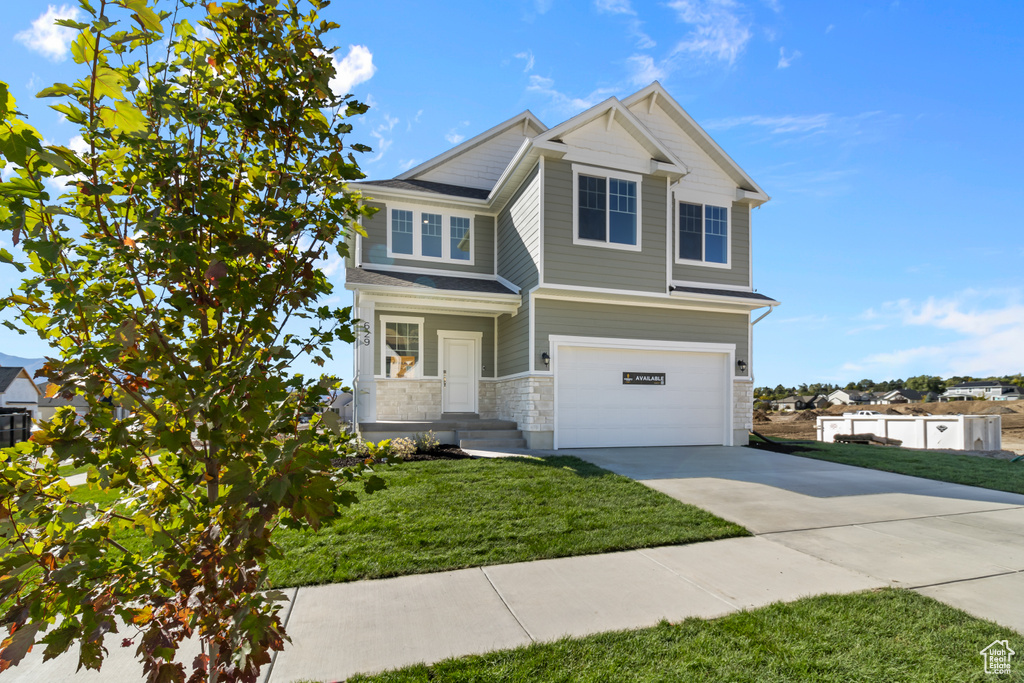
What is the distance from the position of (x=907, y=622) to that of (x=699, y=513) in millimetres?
2630

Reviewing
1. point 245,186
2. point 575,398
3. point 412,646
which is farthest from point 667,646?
point 575,398

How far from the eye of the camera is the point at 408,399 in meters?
13.0

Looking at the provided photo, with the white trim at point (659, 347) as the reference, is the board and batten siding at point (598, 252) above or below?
above

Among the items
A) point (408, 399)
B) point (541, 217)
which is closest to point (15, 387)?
point (408, 399)

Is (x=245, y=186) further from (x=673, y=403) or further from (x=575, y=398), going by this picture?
(x=673, y=403)

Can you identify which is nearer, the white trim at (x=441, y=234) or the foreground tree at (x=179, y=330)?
the foreground tree at (x=179, y=330)

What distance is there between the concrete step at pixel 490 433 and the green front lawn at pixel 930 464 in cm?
604

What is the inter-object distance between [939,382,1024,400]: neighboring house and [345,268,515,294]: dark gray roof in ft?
205

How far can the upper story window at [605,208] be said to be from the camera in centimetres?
1141

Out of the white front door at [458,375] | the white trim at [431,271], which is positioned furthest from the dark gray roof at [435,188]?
the white front door at [458,375]

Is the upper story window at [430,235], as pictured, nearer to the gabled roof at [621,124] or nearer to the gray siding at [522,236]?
the gray siding at [522,236]

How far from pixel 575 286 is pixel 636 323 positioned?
71.8 inches

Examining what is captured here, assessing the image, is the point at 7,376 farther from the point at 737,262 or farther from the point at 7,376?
the point at 737,262

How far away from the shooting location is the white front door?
13461 millimetres
